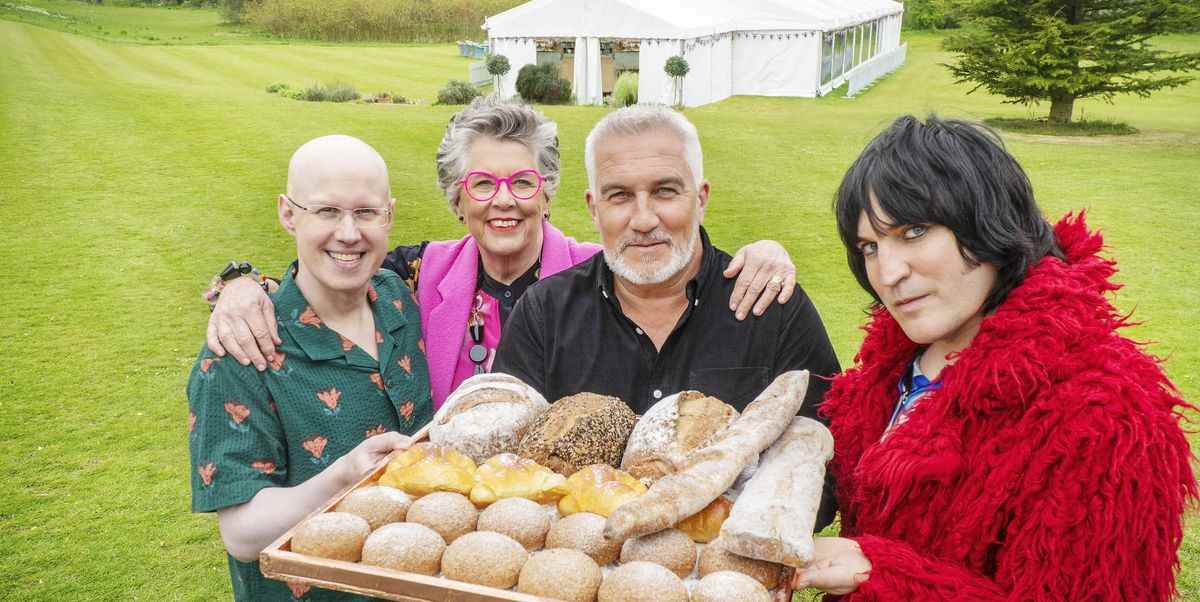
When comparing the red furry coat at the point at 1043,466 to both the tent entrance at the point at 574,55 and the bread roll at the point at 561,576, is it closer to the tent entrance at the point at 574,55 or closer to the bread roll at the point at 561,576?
the bread roll at the point at 561,576

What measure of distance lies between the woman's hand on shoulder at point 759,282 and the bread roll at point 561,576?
136cm

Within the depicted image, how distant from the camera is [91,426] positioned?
6758 mm

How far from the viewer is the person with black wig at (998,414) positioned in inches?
73.3

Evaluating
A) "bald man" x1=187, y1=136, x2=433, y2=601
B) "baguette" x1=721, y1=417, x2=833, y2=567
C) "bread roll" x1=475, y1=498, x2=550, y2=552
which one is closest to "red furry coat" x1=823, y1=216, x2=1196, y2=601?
Result: "baguette" x1=721, y1=417, x2=833, y2=567

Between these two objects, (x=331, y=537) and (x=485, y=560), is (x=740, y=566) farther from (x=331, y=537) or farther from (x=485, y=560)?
(x=331, y=537)

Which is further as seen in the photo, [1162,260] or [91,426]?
[1162,260]

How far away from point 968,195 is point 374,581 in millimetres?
1670

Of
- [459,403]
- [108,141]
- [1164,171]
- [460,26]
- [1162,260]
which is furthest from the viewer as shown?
[460,26]

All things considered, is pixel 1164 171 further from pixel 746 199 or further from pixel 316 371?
pixel 316 371

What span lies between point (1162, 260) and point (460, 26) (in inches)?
1767

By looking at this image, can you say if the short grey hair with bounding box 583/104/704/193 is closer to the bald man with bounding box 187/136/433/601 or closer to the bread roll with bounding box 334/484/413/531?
the bald man with bounding box 187/136/433/601

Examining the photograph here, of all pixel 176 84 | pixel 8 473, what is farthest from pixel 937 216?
pixel 176 84

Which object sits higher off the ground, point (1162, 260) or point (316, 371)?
point (316, 371)

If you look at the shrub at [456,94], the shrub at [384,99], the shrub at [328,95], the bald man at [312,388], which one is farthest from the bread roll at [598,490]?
the shrub at [384,99]
